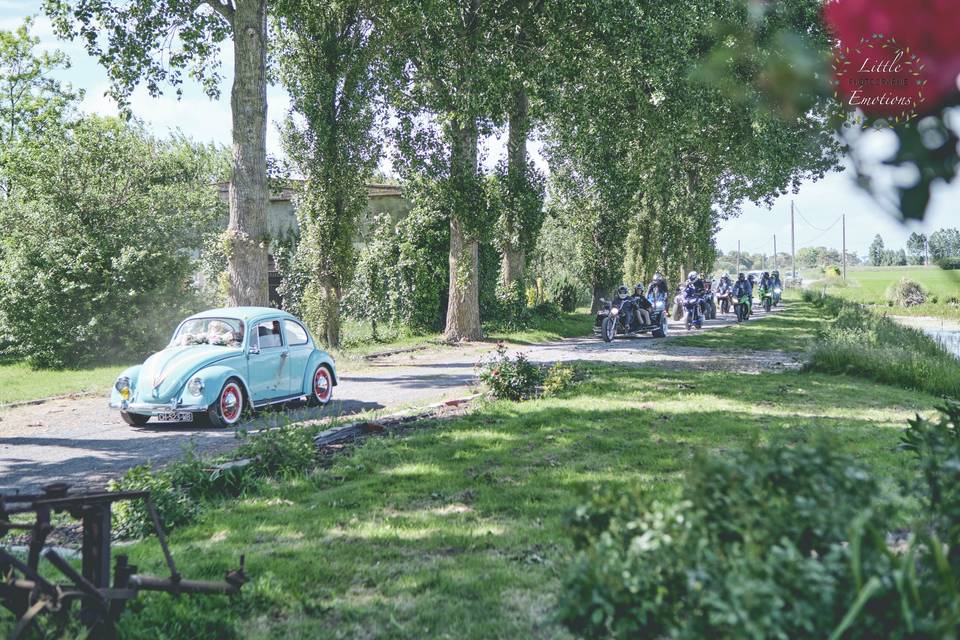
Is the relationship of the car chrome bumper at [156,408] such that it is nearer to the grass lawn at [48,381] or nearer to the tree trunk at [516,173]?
the grass lawn at [48,381]

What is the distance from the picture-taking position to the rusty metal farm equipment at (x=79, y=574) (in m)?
3.37

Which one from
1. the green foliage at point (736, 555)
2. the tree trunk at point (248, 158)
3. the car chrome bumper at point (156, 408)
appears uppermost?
the tree trunk at point (248, 158)

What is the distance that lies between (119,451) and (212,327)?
2.93 meters

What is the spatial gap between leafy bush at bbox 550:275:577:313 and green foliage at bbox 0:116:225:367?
19471mm

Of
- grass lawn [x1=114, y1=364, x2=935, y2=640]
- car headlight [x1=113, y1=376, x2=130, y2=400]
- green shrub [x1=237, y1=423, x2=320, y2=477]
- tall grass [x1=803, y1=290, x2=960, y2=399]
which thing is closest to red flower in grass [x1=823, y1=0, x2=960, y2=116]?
grass lawn [x1=114, y1=364, x2=935, y2=640]

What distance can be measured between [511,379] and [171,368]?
484cm

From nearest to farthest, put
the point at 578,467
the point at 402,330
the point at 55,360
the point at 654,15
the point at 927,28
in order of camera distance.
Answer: the point at 927,28, the point at 578,467, the point at 654,15, the point at 55,360, the point at 402,330

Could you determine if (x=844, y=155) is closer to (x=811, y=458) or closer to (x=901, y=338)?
(x=811, y=458)

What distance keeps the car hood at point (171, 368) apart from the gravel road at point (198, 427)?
22.1 inches

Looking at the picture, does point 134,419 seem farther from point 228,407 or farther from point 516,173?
point 516,173

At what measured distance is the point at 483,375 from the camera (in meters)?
11.9

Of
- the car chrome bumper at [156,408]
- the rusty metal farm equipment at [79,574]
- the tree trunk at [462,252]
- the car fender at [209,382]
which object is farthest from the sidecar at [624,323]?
the rusty metal farm equipment at [79,574]

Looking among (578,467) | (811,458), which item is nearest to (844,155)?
(811,458)

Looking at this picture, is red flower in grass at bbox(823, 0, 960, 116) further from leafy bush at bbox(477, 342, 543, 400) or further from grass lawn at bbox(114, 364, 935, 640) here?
leafy bush at bbox(477, 342, 543, 400)
